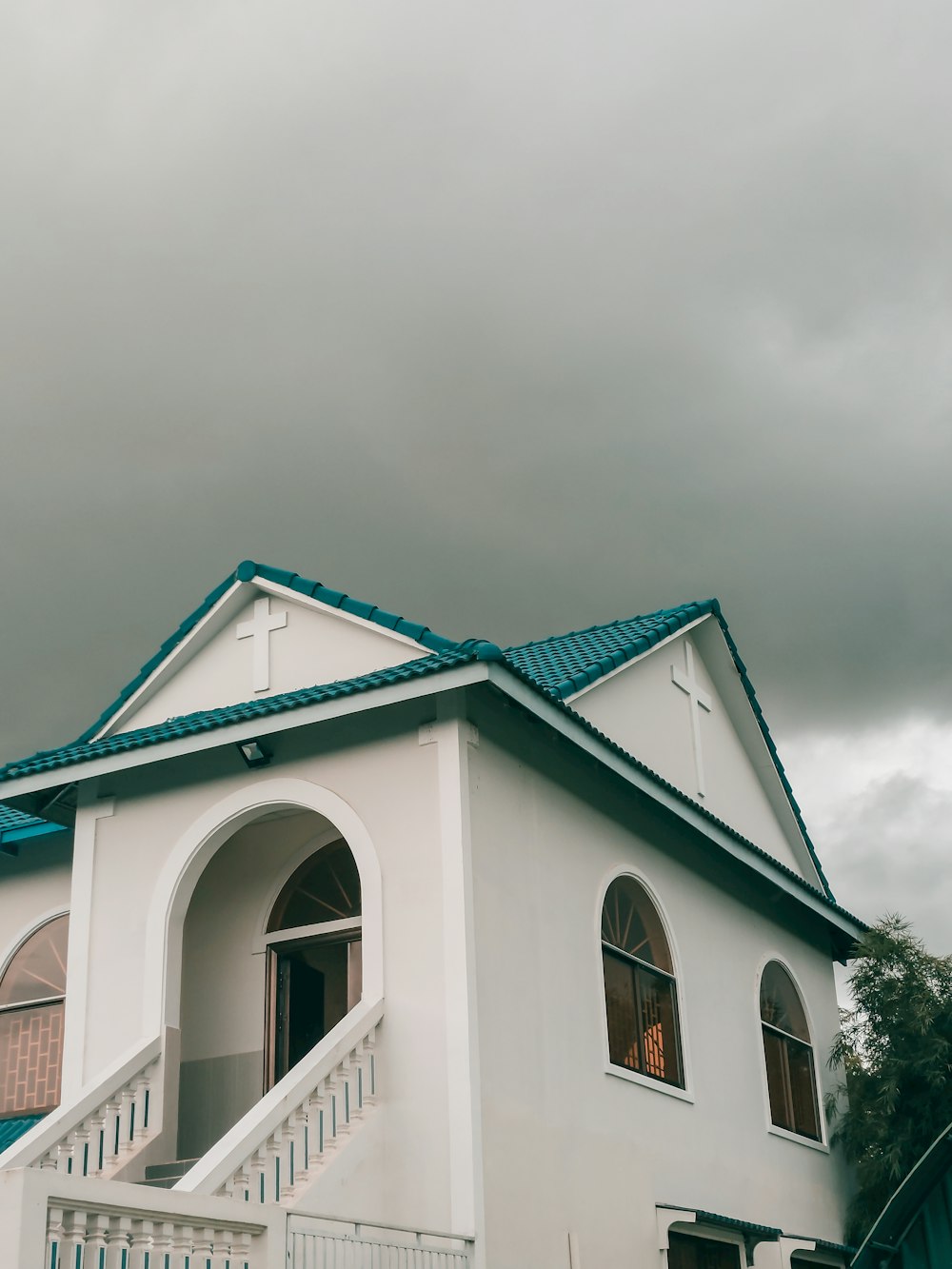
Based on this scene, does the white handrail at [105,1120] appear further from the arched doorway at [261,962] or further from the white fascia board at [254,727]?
the white fascia board at [254,727]

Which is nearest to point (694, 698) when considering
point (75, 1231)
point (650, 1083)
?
point (650, 1083)

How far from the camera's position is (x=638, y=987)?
1313 centimetres

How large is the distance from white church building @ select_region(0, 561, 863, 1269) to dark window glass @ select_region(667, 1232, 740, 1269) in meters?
0.05

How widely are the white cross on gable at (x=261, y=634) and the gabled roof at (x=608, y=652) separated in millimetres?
2168

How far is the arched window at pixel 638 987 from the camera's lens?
41.6 ft

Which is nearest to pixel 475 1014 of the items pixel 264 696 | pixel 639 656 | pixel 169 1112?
pixel 169 1112

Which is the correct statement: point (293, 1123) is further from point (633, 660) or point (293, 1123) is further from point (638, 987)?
point (633, 660)

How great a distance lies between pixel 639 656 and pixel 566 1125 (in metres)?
5.38

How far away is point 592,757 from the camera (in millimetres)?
12633

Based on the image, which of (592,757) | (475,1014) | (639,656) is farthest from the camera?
(639,656)

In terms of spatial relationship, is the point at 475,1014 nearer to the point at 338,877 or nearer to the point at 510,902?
the point at 510,902

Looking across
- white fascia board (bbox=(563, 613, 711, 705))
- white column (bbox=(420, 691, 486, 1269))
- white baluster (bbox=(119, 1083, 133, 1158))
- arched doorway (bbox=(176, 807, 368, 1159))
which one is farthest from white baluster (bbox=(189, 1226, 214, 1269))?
white fascia board (bbox=(563, 613, 711, 705))

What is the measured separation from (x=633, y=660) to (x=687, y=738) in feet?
5.04

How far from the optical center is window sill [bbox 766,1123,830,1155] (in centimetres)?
1480
